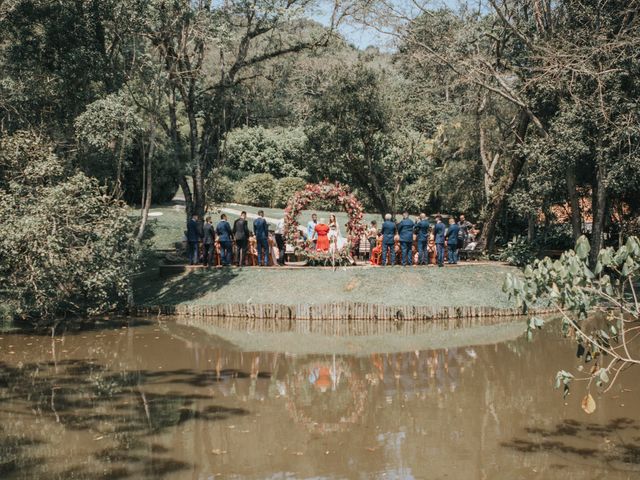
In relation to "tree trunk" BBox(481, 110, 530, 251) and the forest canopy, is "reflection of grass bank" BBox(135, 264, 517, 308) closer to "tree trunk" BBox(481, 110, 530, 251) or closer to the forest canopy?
the forest canopy

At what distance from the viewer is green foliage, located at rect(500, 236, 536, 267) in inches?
918

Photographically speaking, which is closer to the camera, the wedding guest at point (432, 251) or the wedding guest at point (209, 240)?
the wedding guest at point (209, 240)

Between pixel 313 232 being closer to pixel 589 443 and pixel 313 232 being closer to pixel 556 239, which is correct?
pixel 556 239

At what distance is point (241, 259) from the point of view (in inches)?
886

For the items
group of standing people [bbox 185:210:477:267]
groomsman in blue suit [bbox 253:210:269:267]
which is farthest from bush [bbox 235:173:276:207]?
groomsman in blue suit [bbox 253:210:269:267]

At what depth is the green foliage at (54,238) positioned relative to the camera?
17.2m

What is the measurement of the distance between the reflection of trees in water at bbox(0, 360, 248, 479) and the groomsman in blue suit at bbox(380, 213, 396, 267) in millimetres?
8814

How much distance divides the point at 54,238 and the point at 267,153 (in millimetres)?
25839

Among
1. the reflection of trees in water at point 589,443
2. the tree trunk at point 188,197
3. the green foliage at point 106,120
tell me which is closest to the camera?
the reflection of trees in water at point 589,443

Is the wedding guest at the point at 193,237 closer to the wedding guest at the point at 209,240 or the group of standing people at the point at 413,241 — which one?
the wedding guest at the point at 209,240

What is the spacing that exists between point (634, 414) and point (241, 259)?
13.6 m

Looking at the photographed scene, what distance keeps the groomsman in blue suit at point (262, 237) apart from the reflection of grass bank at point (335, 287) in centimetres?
82

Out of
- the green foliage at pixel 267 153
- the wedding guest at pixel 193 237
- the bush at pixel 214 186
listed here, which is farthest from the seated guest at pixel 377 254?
the green foliage at pixel 267 153

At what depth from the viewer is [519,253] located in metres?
23.4
